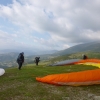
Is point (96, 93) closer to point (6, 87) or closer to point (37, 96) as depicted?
point (37, 96)

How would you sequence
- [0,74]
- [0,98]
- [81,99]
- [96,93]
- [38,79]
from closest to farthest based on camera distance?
[0,98]
[81,99]
[96,93]
[38,79]
[0,74]

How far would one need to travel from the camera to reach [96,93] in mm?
21625

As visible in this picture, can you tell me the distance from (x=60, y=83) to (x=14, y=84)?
6.42m

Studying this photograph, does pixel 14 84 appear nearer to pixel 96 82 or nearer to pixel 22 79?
pixel 22 79

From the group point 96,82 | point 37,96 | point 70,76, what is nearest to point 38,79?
point 70,76

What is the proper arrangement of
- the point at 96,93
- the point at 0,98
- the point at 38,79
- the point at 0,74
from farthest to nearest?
the point at 0,74
the point at 38,79
the point at 96,93
the point at 0,98

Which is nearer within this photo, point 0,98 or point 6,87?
point 0,98

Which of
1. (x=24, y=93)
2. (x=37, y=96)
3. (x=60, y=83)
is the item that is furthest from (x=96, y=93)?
(x=24, y=93)

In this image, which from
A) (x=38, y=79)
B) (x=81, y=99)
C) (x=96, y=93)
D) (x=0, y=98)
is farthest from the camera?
(x=38, y=79)

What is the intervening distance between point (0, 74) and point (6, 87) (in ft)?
23.7

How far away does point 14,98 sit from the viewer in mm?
18125

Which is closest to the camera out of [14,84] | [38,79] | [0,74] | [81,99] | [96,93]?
[81,99]

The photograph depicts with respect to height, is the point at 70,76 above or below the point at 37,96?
above

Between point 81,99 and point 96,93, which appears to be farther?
point 96,93
